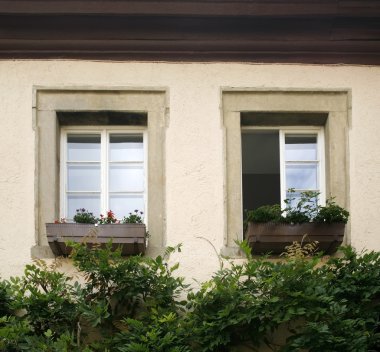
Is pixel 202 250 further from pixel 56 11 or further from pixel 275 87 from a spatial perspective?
pixel 56 11

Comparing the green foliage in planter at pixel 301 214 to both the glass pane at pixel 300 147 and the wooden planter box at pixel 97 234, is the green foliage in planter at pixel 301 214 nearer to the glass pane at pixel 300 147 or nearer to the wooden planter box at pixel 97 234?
the glass pane at pixel 300 147

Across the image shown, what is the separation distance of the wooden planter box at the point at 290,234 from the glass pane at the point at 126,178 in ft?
4.53

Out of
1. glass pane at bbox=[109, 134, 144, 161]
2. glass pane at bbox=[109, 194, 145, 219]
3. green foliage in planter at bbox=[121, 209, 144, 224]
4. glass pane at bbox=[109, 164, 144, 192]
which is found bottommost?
green foliage in planter at bbox=[121, 209, 144, 224]

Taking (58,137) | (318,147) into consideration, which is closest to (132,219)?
(58,137)

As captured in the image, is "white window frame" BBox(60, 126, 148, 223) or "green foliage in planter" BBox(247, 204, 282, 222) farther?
"white window frame" BBox(60, 126, 148, 223)

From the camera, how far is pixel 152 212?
1038 centimetres

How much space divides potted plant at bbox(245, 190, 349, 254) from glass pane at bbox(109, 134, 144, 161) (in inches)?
59.0

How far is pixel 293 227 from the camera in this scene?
10109mm

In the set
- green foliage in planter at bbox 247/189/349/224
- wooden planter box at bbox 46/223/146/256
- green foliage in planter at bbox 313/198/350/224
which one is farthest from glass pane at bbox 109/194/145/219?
green foliage in planter at bbox 313/198/350/224

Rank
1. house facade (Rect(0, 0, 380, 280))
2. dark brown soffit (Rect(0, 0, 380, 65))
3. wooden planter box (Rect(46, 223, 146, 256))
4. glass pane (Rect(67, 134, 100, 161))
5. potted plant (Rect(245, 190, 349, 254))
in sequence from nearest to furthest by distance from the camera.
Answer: wooden planter box (Rect(46, 223, 146, 256))
potted plant (Rect(245, 190, 349, 254))
house facade (Rect(0, 0, 380, 280))
dark brown soffit (Rect(0, 0, 380, 65))
glass pane (Rect(67, 134, 100, 161))

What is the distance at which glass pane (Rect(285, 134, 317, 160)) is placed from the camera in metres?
11.0

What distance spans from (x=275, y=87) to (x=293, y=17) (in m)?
0.76

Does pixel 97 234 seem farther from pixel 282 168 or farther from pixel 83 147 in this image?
pixel 282 168

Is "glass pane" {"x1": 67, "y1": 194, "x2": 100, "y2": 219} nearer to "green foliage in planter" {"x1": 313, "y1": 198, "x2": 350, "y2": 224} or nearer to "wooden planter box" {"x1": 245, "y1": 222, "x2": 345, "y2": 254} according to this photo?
"wooden planter box" {"x1": 245, "y1": 222, "x2": 345, "y2": 254}
